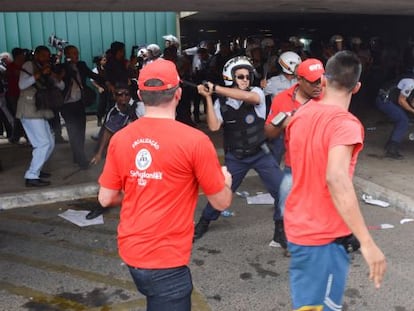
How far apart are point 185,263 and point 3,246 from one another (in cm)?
312

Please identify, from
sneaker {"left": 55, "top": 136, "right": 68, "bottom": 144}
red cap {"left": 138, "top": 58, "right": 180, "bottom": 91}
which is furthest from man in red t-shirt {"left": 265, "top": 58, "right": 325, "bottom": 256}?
sneaker {"left": 55, "top": 136, "right": 68, "bottom": 144}

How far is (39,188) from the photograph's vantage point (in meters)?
6.47

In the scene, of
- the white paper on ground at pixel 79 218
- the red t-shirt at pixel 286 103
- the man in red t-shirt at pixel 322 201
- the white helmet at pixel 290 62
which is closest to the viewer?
the man in red t-shirt at pixel 322 201

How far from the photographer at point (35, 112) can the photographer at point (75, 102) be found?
507 millimetres

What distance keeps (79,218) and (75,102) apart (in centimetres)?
220

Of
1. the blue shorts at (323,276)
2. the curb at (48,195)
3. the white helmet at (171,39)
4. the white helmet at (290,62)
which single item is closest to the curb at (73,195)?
the curb at (48,195)

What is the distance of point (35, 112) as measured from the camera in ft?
20.8

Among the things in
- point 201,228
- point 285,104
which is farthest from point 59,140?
point 285,104

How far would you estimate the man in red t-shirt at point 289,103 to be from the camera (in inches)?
150

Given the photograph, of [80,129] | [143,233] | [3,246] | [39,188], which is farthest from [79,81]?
[143,233]

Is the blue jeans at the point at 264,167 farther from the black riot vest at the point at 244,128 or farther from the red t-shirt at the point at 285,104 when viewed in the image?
the red t-shirt at the point at 285,104

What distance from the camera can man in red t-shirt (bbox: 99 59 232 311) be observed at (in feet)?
7.45

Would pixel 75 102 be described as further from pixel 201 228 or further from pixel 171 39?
pixel 171 39

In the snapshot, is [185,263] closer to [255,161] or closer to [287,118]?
[287,118]
